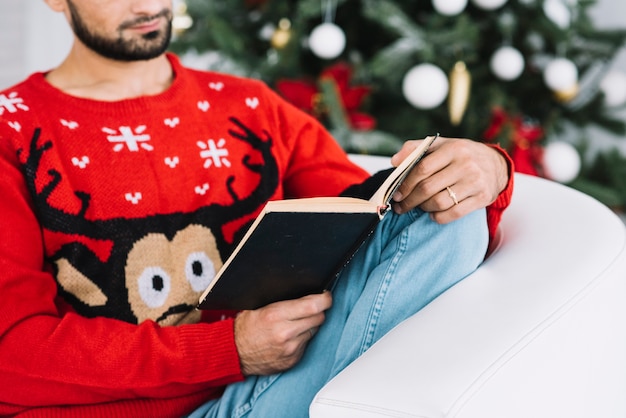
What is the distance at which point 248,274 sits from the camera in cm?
97

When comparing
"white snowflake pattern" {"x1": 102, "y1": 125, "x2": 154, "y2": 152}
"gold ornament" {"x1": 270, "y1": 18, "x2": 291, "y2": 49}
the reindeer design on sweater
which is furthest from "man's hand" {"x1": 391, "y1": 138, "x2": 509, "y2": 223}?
"gold ornament" {"x1": 270, "y1": 18, "x2": 291, "y2": 49}

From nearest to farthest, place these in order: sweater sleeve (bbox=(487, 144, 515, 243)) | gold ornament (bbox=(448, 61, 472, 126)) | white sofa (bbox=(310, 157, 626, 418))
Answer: white sofa (bbox=(310, 157, 626, 418)) → sweater sleeve (bbox=(487, 144, 515, 243)) → gold ornament (bbox=(448, 61, 472, 126))

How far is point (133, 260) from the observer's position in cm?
117

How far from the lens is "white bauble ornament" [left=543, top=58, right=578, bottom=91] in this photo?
2121 mm

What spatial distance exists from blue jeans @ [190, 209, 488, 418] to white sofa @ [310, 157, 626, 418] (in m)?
0.04

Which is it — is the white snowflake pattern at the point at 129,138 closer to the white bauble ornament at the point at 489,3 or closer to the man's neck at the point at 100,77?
the man's neck at the point at 100,77

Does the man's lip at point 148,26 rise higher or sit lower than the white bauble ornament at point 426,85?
higher

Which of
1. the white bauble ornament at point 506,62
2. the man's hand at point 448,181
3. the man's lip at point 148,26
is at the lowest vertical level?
the white bauble ornament at point 506,62

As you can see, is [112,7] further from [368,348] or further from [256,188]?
[368,348]

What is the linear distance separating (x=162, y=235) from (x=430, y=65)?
39.8 inches

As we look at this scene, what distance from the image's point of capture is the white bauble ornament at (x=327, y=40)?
78.2 inches

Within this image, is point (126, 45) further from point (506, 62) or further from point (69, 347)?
point (506, 62)

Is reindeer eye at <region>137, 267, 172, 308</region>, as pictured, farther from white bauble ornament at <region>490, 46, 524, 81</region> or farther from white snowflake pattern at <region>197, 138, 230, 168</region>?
white bauble ornament at <region>490, 46, 524, 81</region>

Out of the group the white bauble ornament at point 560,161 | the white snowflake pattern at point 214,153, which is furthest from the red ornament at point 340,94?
the white snowflake pattern at point 214,153
